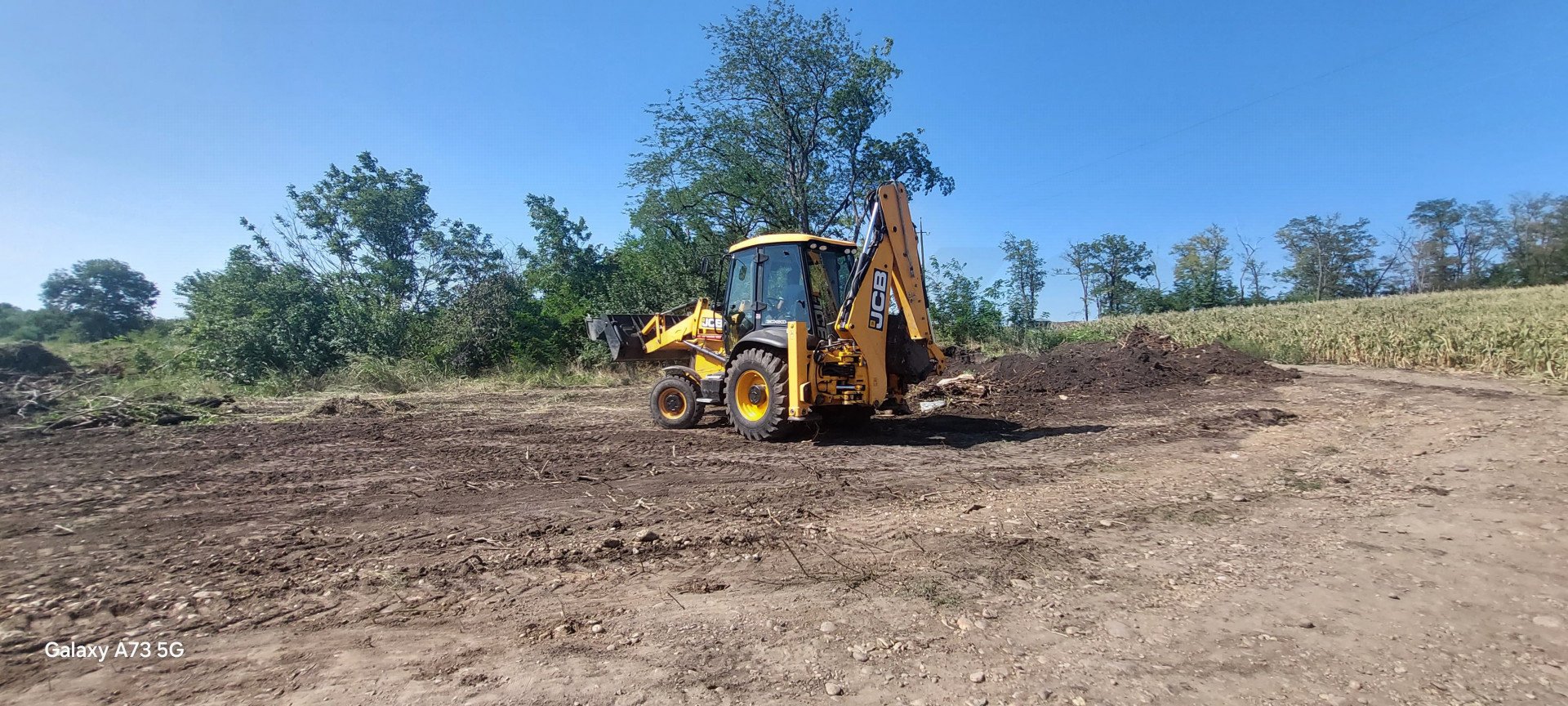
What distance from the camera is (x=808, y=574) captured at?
352 cm

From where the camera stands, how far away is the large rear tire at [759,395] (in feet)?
24.0

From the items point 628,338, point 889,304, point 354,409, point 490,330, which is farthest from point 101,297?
point 889,304

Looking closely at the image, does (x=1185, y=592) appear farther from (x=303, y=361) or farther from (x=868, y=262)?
(x=303, y=361)

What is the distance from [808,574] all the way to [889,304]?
15.2 feet

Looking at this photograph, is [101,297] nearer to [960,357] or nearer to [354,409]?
[354,409]

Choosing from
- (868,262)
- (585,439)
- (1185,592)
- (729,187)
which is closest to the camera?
(1185,592)

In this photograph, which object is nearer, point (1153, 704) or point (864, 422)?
point (1153, 704)

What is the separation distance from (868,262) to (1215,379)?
28.9 ft

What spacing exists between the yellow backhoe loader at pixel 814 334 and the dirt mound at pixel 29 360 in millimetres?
16236

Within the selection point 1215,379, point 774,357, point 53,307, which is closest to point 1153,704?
point 774,357

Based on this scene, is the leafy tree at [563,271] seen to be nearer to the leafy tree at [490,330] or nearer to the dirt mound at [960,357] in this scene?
the leafy tree at [490,330]

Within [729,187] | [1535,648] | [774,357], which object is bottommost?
[1535,648]

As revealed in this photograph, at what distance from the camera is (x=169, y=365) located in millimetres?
17484

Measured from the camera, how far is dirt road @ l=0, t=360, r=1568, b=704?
2.47 m
